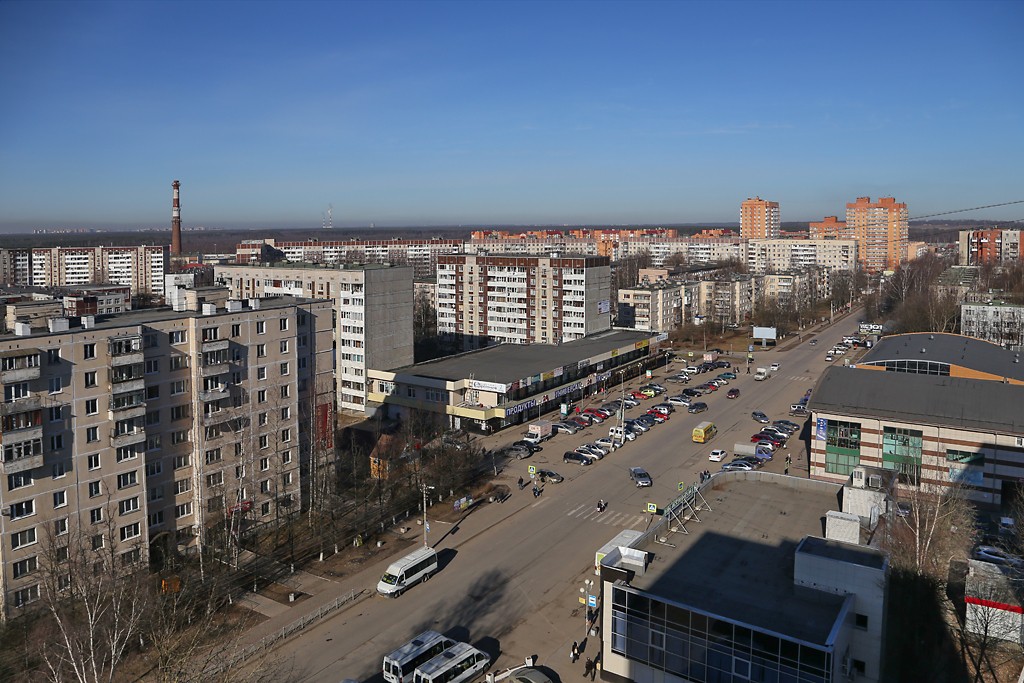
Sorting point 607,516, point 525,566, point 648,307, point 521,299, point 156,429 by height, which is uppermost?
point 521,299

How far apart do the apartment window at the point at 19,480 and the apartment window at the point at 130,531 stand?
1.92 meters

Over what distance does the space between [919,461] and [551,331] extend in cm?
2043

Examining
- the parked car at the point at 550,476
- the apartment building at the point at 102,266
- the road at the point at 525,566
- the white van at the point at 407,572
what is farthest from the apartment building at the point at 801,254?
the white van at the point at 407,572

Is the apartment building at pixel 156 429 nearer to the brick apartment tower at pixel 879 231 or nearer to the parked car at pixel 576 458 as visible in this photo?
the parked car at pixel 576 458

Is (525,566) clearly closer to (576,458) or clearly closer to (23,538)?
(576,458)

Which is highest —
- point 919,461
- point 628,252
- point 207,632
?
point 628,252

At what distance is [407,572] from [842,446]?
11.1 meters

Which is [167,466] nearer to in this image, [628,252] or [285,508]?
[285,508]

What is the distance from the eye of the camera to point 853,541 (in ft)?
33.8

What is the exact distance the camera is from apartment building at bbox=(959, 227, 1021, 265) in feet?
241

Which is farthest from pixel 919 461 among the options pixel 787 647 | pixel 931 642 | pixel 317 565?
pixel 317 565

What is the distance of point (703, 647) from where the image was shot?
A: 8938 millimetres

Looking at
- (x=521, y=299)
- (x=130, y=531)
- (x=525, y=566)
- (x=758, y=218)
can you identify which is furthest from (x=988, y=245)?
(x=130, y=531)

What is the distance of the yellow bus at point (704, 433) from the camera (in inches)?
926
